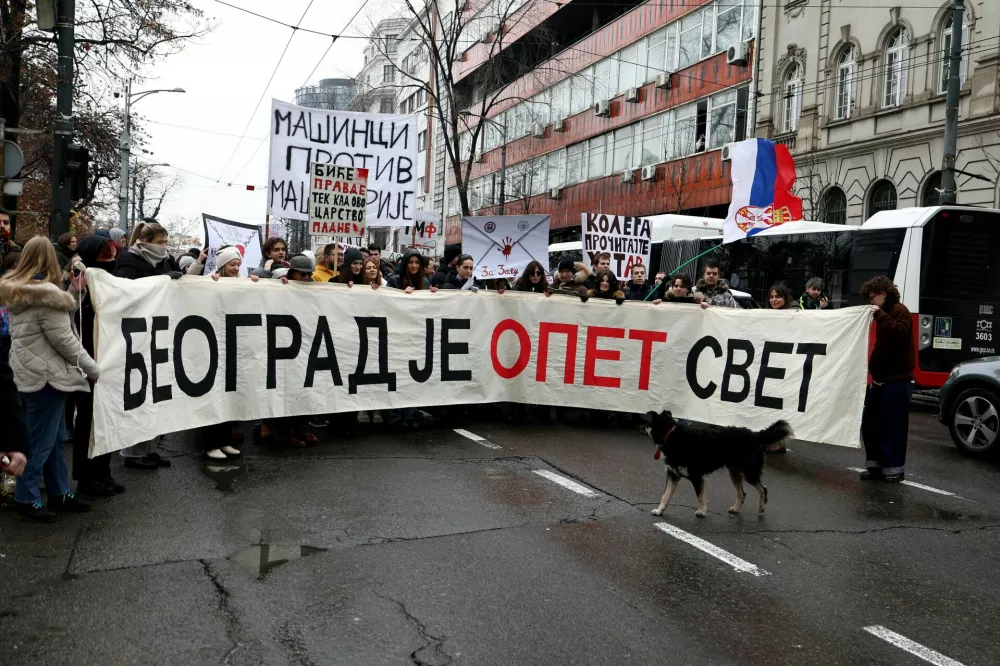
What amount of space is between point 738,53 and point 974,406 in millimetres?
24254

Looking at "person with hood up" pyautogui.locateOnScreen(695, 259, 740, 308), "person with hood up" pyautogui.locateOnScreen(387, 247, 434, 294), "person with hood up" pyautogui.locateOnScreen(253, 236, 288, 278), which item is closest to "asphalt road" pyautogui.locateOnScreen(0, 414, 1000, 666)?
"person with hood up" pyautogui.locateOnScreen(253, 236, 288, 278)

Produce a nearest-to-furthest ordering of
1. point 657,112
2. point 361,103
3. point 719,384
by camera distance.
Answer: point 719,384 < point 657,112 < point 361,103

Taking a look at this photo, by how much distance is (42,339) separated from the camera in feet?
19.4

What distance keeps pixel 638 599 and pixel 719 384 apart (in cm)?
514

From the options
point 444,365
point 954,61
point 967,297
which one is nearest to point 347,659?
point 444,365

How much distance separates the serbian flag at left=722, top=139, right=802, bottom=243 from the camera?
1489cm

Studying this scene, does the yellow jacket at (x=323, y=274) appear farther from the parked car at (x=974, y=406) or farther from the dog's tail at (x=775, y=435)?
the parked car at (x=974, y=406)

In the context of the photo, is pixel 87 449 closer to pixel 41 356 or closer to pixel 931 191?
pixel 41 356

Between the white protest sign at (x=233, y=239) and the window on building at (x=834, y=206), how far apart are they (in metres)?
19.9

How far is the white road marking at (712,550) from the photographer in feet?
17.9

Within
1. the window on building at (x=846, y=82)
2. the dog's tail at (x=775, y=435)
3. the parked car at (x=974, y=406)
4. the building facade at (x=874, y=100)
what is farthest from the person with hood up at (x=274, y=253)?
the window on building at (x=846, y=82)

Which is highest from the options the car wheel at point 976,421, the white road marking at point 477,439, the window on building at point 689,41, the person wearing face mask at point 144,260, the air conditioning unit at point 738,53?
the window on building at point 689,41

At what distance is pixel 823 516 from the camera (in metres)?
6.84

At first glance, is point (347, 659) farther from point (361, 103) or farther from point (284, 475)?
point (361, 103)
